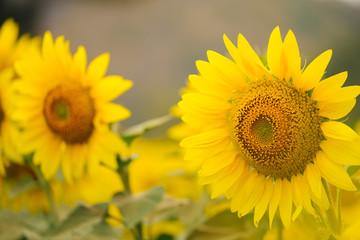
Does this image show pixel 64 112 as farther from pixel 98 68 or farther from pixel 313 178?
pixel 313 178

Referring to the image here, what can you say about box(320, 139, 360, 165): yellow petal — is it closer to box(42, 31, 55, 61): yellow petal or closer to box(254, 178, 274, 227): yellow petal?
box(254, 178, 274, 227): yellow petal

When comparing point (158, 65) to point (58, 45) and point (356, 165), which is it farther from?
point (356, 165)

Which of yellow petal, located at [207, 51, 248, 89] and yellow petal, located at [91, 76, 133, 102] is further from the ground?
yellow petal, located at [207, 51, 248, 89]

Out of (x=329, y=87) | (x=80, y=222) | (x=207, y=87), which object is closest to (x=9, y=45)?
(x=80, y=222)

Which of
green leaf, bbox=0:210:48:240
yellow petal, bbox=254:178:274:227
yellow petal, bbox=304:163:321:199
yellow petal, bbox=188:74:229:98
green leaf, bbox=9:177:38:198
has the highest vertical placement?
yellow petal, bbox=188:74:229:98

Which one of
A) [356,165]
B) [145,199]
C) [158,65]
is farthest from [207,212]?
[158,65]

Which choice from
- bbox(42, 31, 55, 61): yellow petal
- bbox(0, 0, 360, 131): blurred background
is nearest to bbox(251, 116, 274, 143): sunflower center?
bbox(42, 31, 55, 61): yellow petal

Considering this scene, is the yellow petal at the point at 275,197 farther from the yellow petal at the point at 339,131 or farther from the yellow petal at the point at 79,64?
the yellow petal at the point at 79,64
